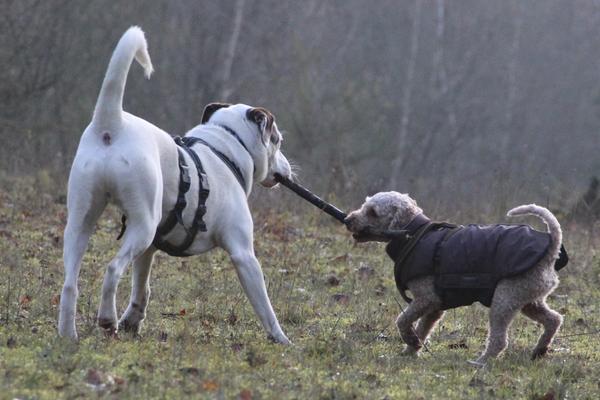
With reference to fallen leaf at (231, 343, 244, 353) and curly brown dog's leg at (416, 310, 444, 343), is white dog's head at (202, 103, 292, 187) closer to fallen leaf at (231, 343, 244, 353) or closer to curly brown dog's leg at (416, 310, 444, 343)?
fallen leaf at (231, 343, 244, 353)

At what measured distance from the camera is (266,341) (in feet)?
23.2

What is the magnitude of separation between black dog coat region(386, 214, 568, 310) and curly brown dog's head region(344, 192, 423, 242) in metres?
0.47

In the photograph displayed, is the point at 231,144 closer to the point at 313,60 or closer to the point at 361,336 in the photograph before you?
the point at 361,336

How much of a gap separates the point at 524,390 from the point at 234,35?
26438mm

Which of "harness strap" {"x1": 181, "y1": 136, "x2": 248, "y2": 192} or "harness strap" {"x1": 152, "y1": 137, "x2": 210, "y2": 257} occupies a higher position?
"harness strap" {"x1": 181, "y1": 136, "x2": 248, "y2": 192}

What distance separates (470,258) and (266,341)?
1482 millimetres

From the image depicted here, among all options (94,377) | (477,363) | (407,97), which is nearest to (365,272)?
(477,363)

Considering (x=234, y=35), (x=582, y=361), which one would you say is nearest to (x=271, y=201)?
(x=582, y=361)

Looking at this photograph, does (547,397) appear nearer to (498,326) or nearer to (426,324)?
(498,326)

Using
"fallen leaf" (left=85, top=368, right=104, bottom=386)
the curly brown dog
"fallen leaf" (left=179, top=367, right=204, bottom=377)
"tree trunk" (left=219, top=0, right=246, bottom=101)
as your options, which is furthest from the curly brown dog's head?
"tree trunk" (left=219, top=0, right=246, bottom=101)

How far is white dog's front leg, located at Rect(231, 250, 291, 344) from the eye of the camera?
6949 millimetres

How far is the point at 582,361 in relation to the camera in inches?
282

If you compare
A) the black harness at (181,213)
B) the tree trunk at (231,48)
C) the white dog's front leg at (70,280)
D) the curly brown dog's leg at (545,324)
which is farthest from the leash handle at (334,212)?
the tree trunk at (231,48)

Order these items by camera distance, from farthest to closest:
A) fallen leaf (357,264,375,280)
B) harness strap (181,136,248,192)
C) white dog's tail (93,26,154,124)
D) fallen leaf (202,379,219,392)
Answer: fallen leaf (357,264,375,280), harness strap (181,136,248,192), white dog's tail (93,26,154,124), fallen leaf (202,379,219,392)
